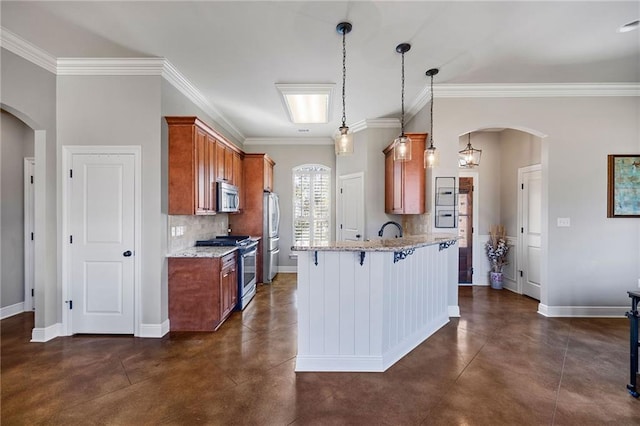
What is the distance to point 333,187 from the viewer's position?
6.46 meters

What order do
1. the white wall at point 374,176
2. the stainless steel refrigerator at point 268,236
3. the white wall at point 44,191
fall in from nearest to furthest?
1. the white wall at point 44,191
2. the white wall at point 374,176
3. the stainless steel refrigerator at point 268,236

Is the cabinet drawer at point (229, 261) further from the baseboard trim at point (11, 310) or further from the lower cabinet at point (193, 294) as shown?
the baseboard trim at point (11, 310)

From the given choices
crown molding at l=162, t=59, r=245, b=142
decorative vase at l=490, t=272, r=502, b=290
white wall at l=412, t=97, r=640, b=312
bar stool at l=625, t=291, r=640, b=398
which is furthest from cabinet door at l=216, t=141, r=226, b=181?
decorative vase at l=490, t=272, r=502, b=290

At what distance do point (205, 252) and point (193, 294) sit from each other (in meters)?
0.50

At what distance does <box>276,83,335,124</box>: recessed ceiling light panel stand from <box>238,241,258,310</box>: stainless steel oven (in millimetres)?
2266

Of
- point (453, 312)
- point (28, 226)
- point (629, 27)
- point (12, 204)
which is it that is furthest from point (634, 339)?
point (12, 204)

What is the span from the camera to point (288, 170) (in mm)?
6496

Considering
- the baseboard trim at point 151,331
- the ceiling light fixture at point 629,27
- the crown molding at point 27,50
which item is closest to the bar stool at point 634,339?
the ceiling light fixture at point 629,27

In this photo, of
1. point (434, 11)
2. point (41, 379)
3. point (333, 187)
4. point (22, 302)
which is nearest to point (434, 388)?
point (434, 11)

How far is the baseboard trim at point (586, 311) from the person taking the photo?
12.3 ft

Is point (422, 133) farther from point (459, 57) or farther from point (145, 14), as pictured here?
point (145, 14)

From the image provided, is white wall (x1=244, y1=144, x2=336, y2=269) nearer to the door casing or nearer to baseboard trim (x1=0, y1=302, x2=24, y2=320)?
the door casing

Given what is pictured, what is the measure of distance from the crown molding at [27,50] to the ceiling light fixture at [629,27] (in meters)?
5.70

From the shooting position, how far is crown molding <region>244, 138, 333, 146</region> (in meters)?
6.42
